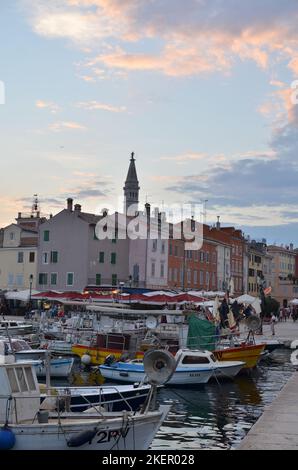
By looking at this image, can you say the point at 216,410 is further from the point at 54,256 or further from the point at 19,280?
the point at 19,280

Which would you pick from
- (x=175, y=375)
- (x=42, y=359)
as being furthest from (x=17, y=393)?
(x=42, y=359)

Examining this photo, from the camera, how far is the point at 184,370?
33844mm

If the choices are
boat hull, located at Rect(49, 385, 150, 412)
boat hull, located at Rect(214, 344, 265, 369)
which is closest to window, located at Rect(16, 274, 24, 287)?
boat hull, located at Rect(214, 344, 265, 369)

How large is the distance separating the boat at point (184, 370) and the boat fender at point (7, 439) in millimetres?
15871

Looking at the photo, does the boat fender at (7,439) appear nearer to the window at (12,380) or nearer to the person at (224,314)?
the window at (12,380)

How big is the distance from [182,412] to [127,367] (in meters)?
6.26

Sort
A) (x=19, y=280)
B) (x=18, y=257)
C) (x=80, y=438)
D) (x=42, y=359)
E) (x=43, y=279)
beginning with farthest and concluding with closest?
(x=18, y=257) → (x=19, y=280) → (x=43, y=279) → (x=42, y=359) → (x=80, y=438)

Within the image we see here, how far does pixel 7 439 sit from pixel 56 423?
1.28 meters

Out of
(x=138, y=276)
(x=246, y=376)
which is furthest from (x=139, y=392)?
(x=138, y=276)

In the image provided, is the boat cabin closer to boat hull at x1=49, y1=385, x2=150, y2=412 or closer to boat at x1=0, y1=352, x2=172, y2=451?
boat at x1=0, y1=352, x2=172, y2=451

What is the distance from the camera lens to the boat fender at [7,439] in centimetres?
1722

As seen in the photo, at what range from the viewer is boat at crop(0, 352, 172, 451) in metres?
17.5
